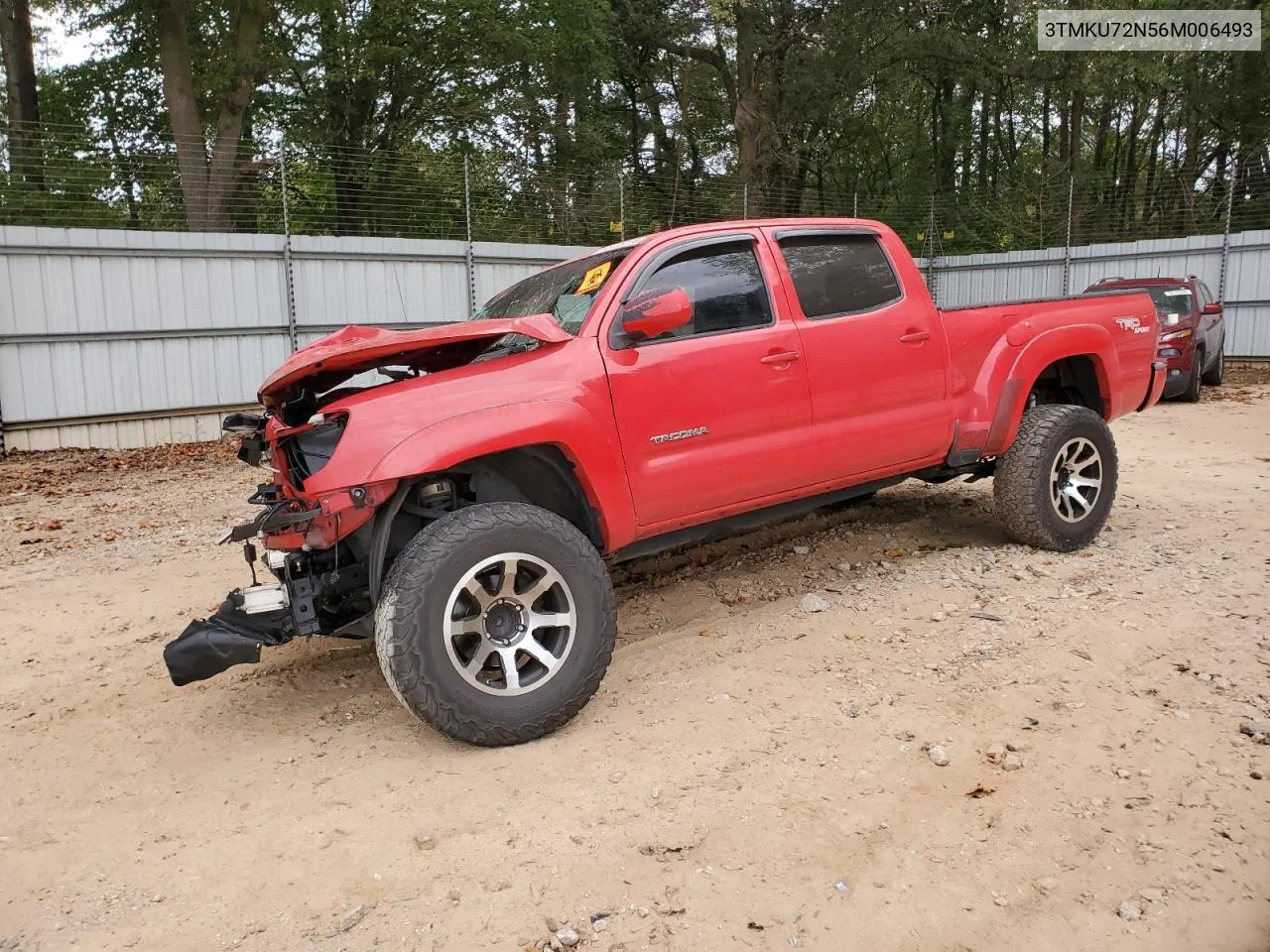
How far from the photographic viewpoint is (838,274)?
466cm

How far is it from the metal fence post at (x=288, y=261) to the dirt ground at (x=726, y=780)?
7461 millimetres

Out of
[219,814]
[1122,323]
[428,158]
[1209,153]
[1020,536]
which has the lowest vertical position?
[219,814]

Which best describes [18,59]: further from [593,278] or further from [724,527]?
[724,527]

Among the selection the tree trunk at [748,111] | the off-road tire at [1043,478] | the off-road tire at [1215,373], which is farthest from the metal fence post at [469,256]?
the off-road tire at [1215,373]

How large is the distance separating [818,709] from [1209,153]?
25189 mm

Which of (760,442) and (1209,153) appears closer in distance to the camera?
(760,442)

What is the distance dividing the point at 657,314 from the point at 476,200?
36.1 ft

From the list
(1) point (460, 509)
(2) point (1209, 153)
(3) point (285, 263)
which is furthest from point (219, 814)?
(2) point (1209, 153)

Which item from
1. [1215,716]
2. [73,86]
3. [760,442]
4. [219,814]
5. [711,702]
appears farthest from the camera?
[73,86]

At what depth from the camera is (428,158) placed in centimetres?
1417

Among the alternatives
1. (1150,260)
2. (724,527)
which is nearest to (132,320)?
(724,527)

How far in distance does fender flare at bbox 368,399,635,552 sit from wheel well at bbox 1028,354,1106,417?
10.4ft

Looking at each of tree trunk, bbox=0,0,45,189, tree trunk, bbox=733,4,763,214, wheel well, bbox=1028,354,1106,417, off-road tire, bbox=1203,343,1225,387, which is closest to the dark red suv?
off-road tire, bbox=1203,343,1225,387

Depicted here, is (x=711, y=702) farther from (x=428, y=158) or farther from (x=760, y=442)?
(x=428, y=158)
